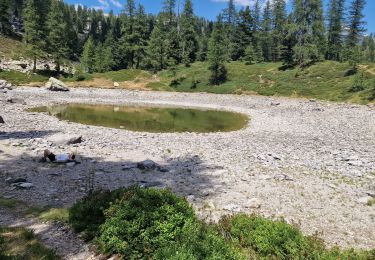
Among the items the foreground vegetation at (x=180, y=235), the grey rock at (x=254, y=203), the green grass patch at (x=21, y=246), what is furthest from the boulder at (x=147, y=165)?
the green grass patch at (x=21, y=246)

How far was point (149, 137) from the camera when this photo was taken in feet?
89.6

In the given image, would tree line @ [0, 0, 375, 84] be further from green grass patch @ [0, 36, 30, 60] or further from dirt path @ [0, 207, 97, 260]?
dirt path @ [0, 207, 97, 260]

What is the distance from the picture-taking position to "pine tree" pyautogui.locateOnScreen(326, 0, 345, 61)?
304 ft

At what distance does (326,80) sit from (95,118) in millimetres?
49624

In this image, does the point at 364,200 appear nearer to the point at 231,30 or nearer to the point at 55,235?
the point at 55,235

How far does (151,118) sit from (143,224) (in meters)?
34.4

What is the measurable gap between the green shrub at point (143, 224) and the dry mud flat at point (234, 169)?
3.32 metres

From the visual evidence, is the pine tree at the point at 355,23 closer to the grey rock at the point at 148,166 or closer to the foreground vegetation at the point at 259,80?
the foreground vegetation at the point at 259,80

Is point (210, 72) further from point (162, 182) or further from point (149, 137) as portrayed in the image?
point (162, 182)

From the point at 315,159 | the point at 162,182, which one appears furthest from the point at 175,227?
the point at 315,159

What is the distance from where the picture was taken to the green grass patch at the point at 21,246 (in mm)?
8344

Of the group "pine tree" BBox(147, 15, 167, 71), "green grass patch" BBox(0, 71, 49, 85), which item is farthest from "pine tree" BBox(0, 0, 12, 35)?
"pine tree" BBox(147, 15, 167, 71)

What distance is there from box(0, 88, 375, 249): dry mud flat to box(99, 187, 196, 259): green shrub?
3319 mm

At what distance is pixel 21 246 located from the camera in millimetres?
8969
